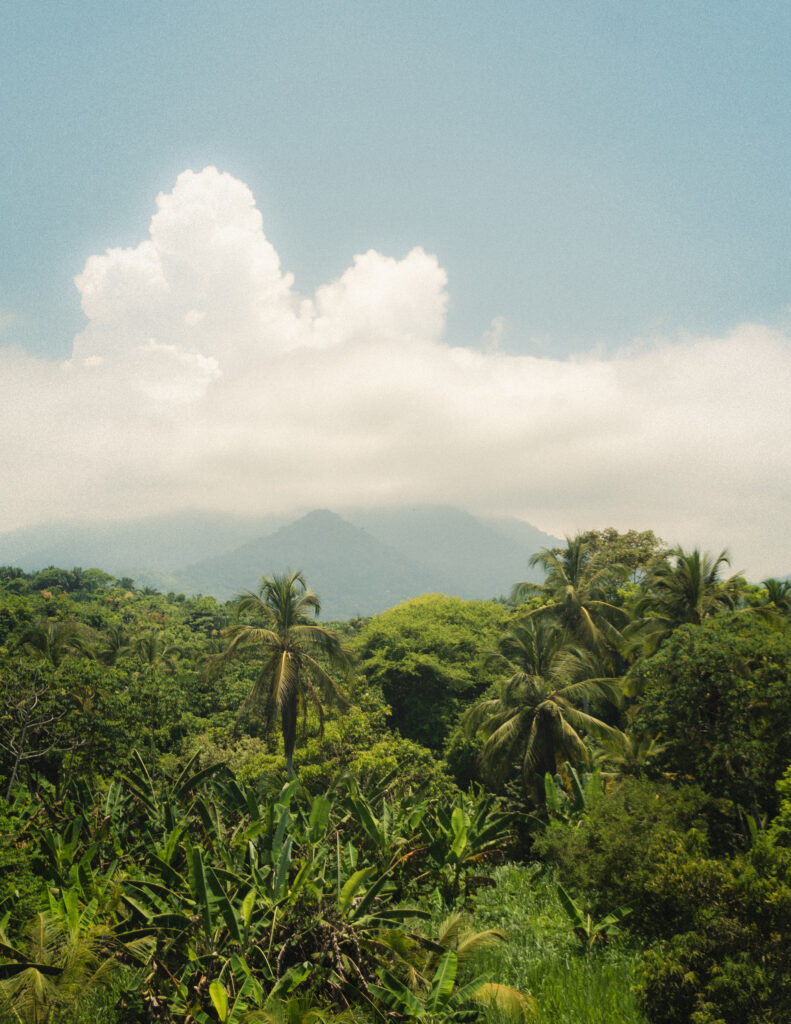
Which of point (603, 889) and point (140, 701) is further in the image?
point (140, 701)

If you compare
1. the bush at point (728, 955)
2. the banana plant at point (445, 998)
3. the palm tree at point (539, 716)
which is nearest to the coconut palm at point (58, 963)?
the banana plant at point (445, 998)

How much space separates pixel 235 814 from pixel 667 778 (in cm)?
1079

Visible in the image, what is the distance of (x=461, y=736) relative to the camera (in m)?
28.1

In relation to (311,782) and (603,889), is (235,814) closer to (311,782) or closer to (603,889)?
(603,889)

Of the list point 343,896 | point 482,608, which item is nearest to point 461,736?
point 482,608

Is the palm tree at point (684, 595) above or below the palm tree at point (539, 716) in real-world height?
above

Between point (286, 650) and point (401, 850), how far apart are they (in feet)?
31.4

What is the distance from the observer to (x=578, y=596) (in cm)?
2784

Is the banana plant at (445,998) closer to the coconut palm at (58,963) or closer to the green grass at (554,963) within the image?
the green grass at (554,963)

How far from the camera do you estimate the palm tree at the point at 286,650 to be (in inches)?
723

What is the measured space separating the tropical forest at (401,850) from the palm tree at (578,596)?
3.25 meters

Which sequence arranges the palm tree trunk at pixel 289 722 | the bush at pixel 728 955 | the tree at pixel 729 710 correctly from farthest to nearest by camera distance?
1. the palm tree trunk at pixel 289 722
2. the tree at pixel 729 710
3. the bush at pixel 728 955

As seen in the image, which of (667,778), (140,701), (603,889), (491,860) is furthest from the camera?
(140,701)

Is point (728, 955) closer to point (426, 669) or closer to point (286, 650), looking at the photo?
point (286, 650)
